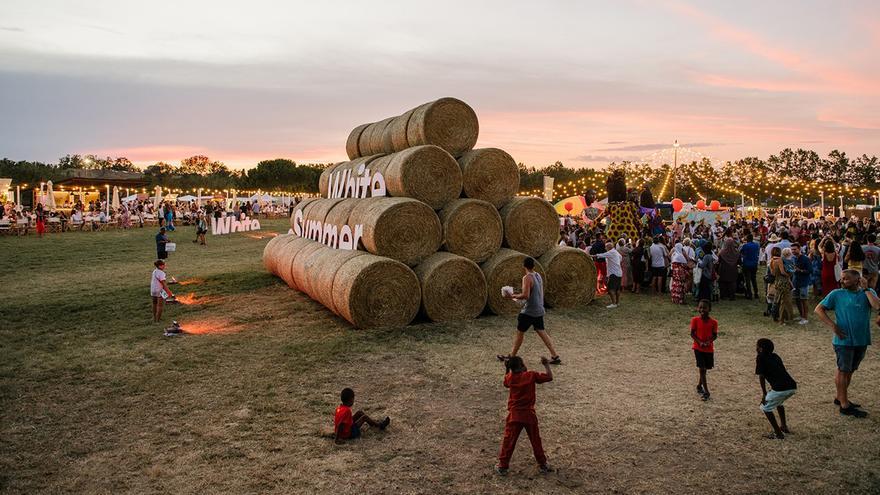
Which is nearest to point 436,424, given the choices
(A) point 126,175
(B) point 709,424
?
(B) point 709,424

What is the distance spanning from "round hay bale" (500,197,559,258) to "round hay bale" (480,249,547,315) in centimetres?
61

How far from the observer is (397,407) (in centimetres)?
750

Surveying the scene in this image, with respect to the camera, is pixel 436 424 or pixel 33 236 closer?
A: pixel 436 424

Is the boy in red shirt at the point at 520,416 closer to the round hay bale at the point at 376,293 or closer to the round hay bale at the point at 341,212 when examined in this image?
the round hay bale at the point at 376,293

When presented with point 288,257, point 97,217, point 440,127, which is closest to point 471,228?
Answer: point 440,127

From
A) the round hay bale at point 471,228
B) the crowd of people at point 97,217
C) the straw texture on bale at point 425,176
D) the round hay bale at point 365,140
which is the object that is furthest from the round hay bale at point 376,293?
the crowd of people at point 97,217

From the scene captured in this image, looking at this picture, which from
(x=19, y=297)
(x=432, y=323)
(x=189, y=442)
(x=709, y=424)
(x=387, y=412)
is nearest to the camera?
(x=189, y=442)

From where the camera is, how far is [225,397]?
25.7ft

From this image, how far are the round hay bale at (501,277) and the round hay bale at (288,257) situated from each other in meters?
5.35

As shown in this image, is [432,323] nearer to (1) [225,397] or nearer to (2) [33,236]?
(1) [225,397]

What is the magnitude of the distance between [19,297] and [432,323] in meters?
10.9

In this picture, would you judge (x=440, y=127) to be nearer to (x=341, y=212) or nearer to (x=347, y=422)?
(x=341, y=212)

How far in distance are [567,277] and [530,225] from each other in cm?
150

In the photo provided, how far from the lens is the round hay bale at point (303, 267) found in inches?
543
